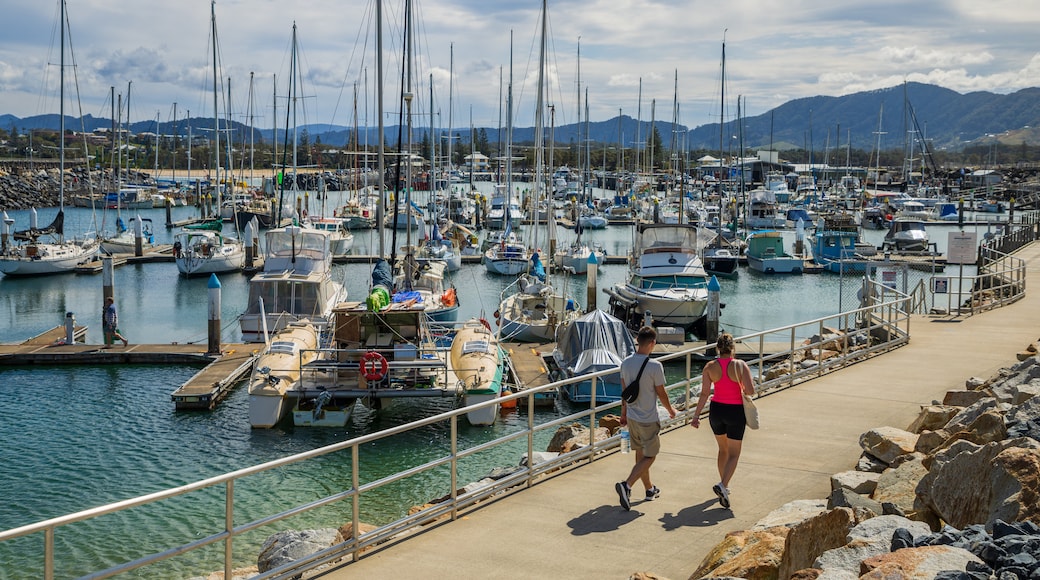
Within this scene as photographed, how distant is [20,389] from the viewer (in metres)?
28.9

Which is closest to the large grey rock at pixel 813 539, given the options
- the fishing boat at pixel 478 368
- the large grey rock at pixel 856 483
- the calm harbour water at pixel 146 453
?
the large grey rock at pixel 856 483

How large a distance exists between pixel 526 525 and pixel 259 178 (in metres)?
154

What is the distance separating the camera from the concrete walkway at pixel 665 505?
8620mm

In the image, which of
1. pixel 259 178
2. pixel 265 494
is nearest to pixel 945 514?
pixel 265 494

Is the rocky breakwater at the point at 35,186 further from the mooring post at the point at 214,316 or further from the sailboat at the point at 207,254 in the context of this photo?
the mooring post at the point at 214,316

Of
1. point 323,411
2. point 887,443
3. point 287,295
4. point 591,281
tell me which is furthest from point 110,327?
point 887,443

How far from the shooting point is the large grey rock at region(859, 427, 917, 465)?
1138 cm

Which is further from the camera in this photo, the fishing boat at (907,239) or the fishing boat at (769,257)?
the fishing boat at (907,239)

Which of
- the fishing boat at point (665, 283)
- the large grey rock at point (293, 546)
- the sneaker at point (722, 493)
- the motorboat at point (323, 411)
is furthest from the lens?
the fishing boat at point (665, 283)

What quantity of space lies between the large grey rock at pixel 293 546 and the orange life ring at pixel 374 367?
1166 cm

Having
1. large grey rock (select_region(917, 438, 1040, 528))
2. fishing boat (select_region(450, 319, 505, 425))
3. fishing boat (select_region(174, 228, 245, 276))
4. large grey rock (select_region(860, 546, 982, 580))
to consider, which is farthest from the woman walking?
fishing boat (select_region(174, 228, 245, 276))

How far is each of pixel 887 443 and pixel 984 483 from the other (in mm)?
3667

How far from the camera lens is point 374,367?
75.7ft

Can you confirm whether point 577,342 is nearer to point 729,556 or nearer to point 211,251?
point 729,556
